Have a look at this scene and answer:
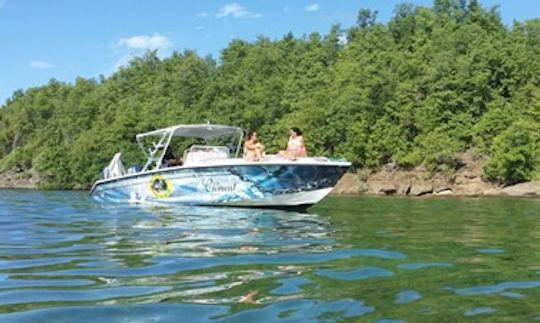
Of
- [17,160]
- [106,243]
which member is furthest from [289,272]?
[17,160]

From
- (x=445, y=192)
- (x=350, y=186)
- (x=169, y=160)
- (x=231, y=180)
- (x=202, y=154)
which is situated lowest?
(x=445, y=192)

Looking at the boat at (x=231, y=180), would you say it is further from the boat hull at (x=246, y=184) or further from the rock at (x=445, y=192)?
the rock at (x=445, y=192)

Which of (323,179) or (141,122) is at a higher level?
(141,122)

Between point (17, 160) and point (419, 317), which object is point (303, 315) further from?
point (17, 160)

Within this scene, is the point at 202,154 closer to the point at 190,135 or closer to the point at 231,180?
the point at 231,180

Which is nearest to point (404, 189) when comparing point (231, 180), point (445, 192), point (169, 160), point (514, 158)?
point (445, 192)

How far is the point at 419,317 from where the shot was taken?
4.49 metres

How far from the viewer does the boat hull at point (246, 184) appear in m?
16.6

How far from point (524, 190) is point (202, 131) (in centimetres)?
3308

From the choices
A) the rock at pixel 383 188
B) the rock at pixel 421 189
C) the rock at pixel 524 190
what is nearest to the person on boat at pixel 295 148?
the rock at pixel 524 190

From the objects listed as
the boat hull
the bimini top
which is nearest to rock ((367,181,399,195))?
the bimini top

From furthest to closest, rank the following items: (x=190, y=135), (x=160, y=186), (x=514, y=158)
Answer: (x=514, y=158) < (x=190, y=135) < (x=160, y=186)

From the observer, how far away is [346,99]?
2689 inches

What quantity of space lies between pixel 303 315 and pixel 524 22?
84.2 m
